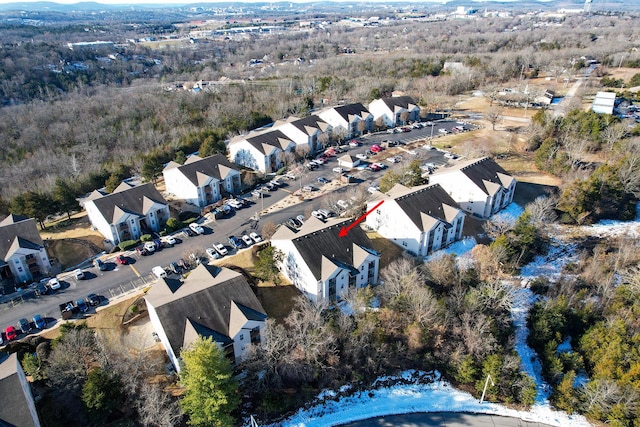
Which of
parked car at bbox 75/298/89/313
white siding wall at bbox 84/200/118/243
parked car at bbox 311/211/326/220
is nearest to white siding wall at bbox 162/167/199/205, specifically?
white siding wall at bbox 84/200/118/243

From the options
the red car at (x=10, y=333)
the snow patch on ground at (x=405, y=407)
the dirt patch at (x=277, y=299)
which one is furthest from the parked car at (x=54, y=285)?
the snow patch on ground at (x=405, y=407)

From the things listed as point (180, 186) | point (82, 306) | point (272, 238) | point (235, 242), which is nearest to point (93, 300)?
point (82, 306)

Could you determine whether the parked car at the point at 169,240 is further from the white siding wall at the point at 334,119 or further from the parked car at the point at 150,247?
the white siding wall at the point at 334,119

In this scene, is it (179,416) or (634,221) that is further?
(634,221)

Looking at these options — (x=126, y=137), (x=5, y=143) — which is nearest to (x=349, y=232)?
(x=126, y=137)

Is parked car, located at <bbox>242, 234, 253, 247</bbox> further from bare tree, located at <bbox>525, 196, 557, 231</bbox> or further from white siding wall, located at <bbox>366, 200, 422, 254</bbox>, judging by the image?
bare tree, located at <bbox>525, 196, 557, 231</bbox>

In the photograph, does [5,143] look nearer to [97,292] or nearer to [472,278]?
[97,292]

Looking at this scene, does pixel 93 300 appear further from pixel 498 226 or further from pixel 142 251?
pixel 498 226
